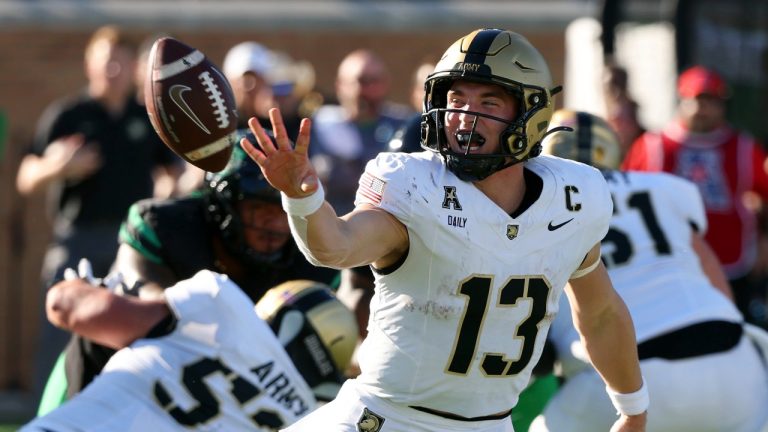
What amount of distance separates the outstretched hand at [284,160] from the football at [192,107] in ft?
3.55

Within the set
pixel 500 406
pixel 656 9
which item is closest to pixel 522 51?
pixel 500 406

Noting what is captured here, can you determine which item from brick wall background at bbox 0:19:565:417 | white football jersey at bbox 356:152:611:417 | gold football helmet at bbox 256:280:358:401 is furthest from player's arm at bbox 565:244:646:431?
brick wall background at bbox 0:19:565:417

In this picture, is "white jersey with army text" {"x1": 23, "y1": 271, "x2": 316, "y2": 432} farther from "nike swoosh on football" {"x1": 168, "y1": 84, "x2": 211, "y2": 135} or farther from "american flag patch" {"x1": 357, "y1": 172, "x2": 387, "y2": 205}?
"american flag patch" {"x1": 357, "y1": 172, "x2": 387, "y2": 205}

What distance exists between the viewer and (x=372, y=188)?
3.54m

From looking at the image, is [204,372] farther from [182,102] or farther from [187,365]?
[182,102]

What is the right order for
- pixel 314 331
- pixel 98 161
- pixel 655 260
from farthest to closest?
pixel 98 161, pixel 655 260, pixel 314 331

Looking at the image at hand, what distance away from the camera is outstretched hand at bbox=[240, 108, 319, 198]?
320 cm

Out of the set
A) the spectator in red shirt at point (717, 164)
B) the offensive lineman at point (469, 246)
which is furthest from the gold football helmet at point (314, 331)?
the spectator in red shirt at point (717, 164)

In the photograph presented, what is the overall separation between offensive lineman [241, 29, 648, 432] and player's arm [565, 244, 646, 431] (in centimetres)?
5

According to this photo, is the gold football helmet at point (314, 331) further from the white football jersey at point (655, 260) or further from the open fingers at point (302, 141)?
the open fingers at point (302, 141)

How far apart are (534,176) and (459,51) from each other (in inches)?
14.4

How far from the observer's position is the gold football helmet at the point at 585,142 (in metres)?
5.40

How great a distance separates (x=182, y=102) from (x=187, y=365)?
2.46 feet

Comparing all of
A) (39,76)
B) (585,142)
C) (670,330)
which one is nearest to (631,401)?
(670,330)
